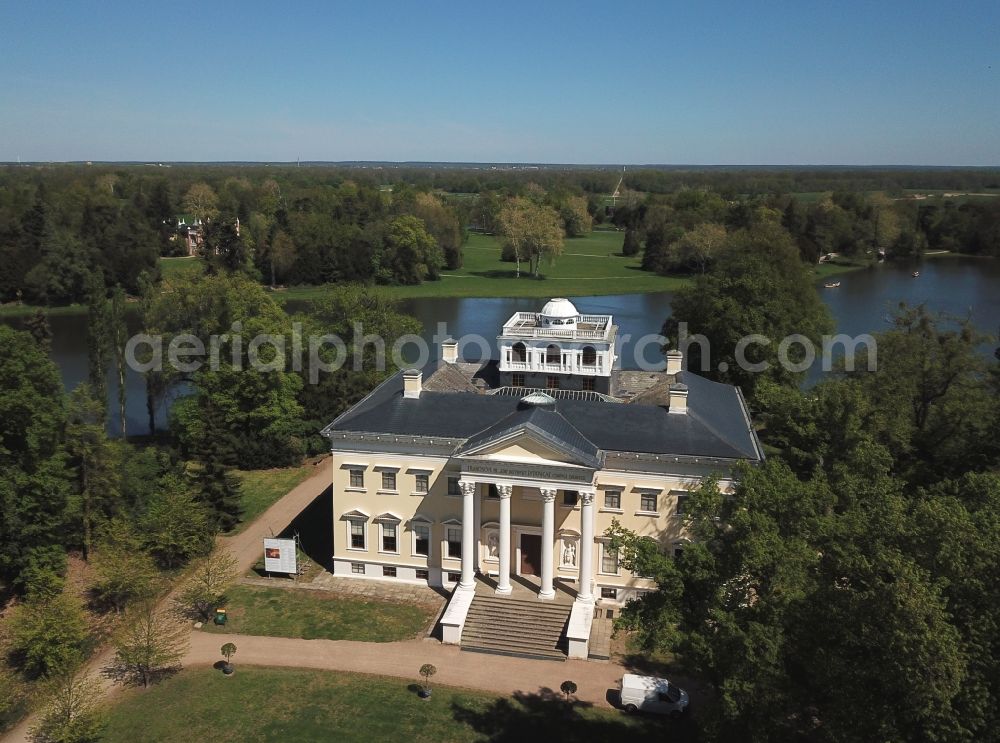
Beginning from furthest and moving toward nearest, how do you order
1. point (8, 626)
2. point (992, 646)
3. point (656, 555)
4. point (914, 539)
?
1. point (8, 626)
2. point (656, 555)
3. point (914, 539)
4. point (992, 646)

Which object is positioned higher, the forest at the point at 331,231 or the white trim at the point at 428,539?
the forest at the point at 331,231

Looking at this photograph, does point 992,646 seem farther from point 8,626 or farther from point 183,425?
point 183,425

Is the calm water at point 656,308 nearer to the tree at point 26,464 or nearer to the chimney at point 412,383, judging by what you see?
the tree at point 26,464

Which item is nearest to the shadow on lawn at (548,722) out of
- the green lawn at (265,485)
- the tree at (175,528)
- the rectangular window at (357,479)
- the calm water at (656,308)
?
the rectangular window at (357,479)

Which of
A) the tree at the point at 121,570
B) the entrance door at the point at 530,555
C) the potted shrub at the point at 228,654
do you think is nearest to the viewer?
the potted shrub at the point at 228,654

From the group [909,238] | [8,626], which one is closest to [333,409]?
[8,626]

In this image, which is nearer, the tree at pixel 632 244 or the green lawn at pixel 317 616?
the green lawn at pixel 317 616

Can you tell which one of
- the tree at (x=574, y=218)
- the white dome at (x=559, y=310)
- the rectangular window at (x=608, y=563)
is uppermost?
the tree at (x=574, y=218)

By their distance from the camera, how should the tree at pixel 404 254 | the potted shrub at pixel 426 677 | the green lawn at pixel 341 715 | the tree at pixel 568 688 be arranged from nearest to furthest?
the green lawn at pixel 341 715 → the tree at pixel 568 688 → the potted shrub at pixel 426 677 → the tree at pixel 404 254
